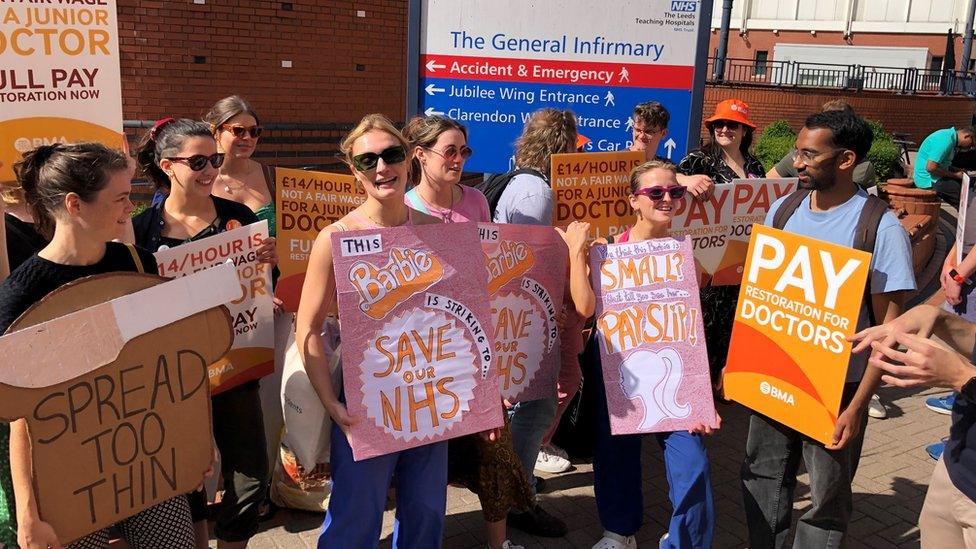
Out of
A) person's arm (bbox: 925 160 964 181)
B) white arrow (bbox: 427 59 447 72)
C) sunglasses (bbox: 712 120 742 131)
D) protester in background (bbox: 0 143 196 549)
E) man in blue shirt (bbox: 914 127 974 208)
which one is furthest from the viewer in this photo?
person's arm (bbox: 925 160 964 181)

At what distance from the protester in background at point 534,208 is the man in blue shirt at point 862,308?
100 cm

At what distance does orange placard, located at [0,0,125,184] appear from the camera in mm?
3430

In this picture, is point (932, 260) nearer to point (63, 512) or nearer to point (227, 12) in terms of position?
point (227, 12)

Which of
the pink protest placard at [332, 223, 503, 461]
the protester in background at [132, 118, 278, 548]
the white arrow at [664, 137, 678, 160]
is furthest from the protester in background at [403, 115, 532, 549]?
the white arrow at [664, 137, 678, 160]

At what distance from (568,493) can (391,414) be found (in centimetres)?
186

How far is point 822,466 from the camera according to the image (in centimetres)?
328

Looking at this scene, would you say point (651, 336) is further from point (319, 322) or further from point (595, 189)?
point (319, 322)

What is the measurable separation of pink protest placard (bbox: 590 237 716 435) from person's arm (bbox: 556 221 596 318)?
6 centimetres

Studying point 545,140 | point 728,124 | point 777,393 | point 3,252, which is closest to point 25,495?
point 3,252

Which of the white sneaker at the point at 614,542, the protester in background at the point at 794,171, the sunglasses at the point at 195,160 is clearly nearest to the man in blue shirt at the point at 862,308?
the white sneaker at the point at 614,542

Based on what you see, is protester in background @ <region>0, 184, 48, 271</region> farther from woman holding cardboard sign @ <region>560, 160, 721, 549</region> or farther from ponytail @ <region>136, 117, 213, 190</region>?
woman holding cardboard sign @ <region>560, 160, 721, 549</region>

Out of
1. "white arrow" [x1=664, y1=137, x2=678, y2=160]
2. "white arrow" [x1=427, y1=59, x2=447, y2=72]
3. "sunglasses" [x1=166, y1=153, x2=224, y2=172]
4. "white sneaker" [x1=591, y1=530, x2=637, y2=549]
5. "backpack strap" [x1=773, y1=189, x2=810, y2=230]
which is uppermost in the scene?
"white arrow" [x1=427, y1=59, x2=447, y2=72]

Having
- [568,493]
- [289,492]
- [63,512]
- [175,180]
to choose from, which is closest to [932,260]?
[568,493]

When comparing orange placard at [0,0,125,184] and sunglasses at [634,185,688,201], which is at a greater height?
orange placard at [0,0,125,184]
